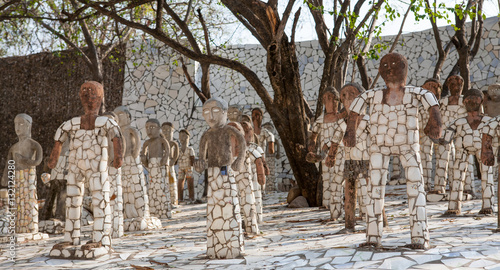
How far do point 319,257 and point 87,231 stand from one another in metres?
4.35

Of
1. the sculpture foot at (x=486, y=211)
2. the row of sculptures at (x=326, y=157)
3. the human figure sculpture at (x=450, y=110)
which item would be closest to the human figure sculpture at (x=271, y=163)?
the human figure sculpture at (x=450, y=110)

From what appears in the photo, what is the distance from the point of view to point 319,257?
5027 millimetres

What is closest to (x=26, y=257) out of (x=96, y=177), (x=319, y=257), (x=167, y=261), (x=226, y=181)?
(x=96, y=177)

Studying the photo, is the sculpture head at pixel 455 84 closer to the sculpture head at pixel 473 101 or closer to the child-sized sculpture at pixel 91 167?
the sculpture head at pixel 473 101

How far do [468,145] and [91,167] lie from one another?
16.0ft

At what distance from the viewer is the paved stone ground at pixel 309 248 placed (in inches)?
186

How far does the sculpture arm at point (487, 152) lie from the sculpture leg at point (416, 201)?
4.39ft

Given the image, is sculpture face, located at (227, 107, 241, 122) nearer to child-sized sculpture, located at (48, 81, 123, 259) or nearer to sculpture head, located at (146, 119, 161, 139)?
sculpture head, located at (146, 119, 161, 139)

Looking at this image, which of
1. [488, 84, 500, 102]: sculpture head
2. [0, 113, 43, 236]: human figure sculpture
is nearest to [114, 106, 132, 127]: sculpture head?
[0, 113, 43, 236]: human figure sculpture

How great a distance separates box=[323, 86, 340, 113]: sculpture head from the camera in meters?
7.53

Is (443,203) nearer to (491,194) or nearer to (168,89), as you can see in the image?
(491,194)

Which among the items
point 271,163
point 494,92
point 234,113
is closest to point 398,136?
point 494,92

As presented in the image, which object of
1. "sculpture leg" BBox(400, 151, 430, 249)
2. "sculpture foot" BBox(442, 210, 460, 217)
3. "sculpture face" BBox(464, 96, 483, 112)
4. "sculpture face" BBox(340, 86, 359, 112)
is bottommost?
"sculpture foot" BBox(442, 210, 460, 217)

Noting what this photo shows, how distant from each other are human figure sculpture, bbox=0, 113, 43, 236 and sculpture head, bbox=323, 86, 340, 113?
13.9 feet
